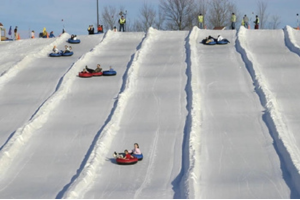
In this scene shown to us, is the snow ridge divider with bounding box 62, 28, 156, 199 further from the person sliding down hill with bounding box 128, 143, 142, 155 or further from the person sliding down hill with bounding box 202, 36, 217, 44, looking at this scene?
the person sliding down hill with bounding box 202, 36, 217, 44

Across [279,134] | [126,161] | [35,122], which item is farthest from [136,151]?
[35,122]

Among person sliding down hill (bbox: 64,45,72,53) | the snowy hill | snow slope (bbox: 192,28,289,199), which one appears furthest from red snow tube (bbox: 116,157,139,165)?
person sliding down hill (bbox: 64,45,72,53)

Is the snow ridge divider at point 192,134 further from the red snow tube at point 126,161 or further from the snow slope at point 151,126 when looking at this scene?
the red snow tube at point 126,161

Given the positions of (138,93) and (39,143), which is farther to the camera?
(138,93)

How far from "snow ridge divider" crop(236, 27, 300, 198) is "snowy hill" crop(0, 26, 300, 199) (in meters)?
0.04

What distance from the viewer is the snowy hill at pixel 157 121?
583 inches

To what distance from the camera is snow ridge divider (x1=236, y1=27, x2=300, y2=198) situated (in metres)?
14.6

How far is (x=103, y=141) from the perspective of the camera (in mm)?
17500

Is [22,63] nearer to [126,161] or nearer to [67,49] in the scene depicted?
[67,49]

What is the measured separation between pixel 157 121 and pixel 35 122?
3.43 metres

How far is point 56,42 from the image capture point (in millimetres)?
32656

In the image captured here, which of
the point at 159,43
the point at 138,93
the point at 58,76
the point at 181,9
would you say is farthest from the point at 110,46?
the point at 181,9

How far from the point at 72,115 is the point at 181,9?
132 feet

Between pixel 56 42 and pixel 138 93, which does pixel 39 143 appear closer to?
pixel 138 93
